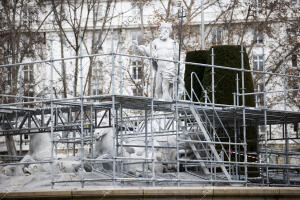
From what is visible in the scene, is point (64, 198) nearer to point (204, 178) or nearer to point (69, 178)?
point (69, 178)

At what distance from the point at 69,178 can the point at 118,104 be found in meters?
2.32

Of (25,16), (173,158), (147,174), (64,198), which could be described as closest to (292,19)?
(25,16)

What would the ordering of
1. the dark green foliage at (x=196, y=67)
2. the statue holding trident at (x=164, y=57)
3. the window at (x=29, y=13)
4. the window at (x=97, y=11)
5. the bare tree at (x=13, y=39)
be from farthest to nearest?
the window at (x=97, y=11)
the window at (x=29, y=13)
the bare tree at (x=13, y=39)
the dark green foliage at (x=196, y=67)
the statue holding trident at (x=164, y=57)

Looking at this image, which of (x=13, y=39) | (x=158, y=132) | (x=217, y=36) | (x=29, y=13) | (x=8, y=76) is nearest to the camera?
(x=158, y=132)

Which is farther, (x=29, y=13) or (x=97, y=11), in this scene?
(x=97, y=11)

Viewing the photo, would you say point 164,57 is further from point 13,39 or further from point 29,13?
point 29,13

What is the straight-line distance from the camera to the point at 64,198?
18938 mm

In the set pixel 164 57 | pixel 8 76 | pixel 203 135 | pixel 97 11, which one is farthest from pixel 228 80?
pixel 97 11

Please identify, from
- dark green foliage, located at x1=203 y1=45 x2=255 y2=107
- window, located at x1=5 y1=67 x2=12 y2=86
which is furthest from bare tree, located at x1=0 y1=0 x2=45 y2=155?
dark green foliage, located at x1=203 y1=45 x2=255 y2=107

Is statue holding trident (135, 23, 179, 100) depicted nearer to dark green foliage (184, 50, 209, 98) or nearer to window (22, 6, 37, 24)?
dark green foliage (184, 50, 209, 98)

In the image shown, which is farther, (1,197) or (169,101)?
(169,101)

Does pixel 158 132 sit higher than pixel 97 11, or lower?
lower

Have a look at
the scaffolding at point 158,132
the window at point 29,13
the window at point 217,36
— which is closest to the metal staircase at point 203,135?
the scaffolding at point 158,132

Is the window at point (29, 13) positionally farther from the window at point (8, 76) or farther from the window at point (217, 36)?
the window at point (217, 36)
